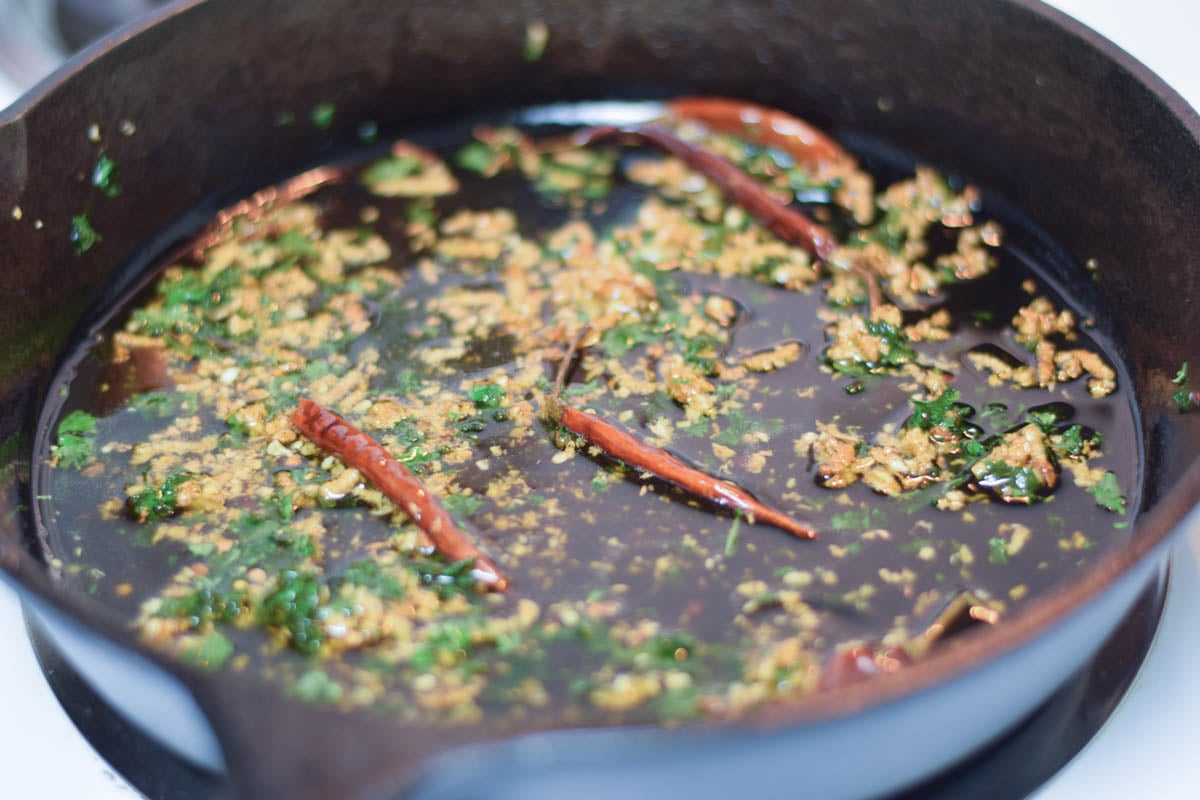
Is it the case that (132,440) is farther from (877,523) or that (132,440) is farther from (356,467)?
(877,523)

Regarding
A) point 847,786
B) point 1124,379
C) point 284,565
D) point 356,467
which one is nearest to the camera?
point 847,786

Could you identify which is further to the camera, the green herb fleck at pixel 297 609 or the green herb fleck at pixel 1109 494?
the green herb fleck at pixel 1109 494

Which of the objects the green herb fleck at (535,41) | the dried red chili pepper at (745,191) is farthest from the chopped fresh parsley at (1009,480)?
the green herb fleck at (535,41)

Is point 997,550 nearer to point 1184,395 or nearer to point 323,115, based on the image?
point 1184,395

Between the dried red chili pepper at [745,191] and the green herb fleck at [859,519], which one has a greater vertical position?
the dried red chili pepper at [745,191]

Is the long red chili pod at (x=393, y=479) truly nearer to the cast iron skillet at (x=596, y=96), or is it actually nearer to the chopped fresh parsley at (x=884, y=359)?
the cast iron skillet at (x=596, y=96)

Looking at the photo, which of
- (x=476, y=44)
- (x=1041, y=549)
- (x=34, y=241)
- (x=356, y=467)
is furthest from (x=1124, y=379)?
(x=34, y=241)

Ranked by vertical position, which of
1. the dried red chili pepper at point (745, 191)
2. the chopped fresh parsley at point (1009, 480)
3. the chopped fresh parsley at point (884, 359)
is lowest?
the chopped fresh parsley at point (1009, 480)
